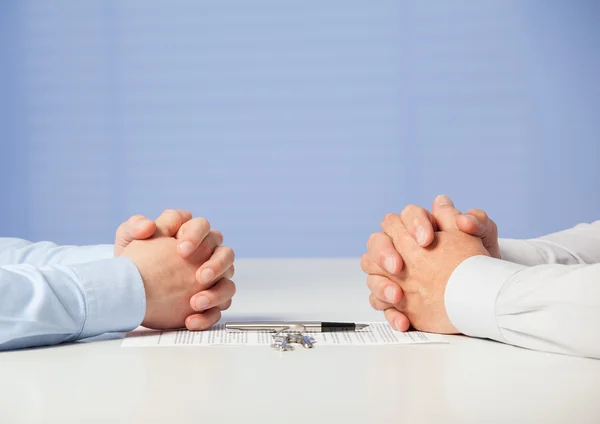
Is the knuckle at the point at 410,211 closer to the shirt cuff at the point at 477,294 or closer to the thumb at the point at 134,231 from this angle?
the shirt cuff at the point at 477,294

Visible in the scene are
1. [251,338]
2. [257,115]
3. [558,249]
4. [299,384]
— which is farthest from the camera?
[257,115]

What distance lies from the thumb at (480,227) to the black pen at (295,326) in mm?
216

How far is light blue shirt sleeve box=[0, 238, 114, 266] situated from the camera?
1.53 meters

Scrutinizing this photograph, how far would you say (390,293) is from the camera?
1194mm

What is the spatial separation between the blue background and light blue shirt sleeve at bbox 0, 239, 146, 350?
371 cm

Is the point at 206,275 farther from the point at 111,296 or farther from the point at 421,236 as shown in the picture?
A: the point at 421,236

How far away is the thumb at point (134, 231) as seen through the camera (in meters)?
1.22

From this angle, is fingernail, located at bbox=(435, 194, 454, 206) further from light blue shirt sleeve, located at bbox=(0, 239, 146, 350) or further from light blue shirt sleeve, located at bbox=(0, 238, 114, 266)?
light blue shirt sleeve, located at bbox=(0, 238, 114, 266)

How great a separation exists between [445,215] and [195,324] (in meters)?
0.40

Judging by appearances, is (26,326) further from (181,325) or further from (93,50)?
(93,50)

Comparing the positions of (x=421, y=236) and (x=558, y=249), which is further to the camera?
(x=558, y=249)

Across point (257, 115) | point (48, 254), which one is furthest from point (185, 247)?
point (257, 115)

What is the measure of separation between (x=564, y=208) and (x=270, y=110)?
6.13 feet

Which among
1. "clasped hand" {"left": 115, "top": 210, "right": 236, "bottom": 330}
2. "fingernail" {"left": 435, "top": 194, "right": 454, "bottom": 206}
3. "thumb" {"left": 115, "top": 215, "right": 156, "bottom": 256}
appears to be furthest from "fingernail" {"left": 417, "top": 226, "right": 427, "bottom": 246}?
"thumb" {"left": 115, "top": 215, "right": 156, "bottom": 256}
